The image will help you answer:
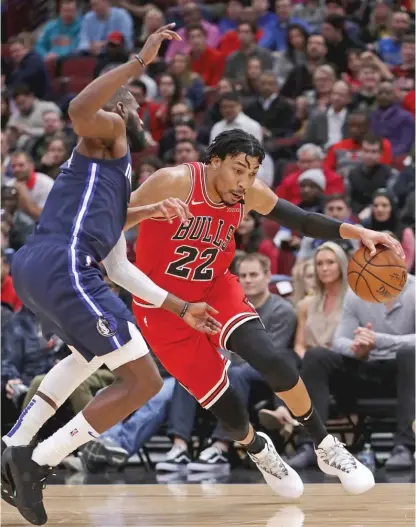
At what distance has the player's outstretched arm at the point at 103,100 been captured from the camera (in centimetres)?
421

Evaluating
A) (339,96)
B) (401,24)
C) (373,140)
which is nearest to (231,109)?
(339,96)

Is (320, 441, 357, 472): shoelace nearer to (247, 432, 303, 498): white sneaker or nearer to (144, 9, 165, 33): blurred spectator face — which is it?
(247, 432, 303, 498): white sneaker

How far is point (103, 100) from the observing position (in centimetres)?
422

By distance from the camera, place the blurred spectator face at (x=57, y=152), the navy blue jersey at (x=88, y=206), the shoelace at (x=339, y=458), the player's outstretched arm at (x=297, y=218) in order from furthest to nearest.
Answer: the blurred spectator face at (x=57, y=152), the player's outstretched arm at (x=297, y=218), the shoelace at (x=339, y=458), the navy blue jersey at (x=88, y=206)

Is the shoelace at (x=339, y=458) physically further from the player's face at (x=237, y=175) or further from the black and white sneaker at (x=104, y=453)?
the black and white sneaker at (x=104, y=453)

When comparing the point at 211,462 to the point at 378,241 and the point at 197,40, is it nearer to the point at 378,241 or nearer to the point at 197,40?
the point at 378,241

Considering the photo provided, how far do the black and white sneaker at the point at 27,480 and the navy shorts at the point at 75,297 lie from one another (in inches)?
18.9

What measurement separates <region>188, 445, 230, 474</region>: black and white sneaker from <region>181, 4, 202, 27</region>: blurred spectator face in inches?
Result: 309

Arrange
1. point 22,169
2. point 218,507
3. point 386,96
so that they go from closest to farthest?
point 218,507, point 22,169, point 386,96

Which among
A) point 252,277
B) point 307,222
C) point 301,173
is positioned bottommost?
point 301,173

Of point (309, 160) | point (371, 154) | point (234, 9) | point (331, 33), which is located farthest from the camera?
point (234, 9)

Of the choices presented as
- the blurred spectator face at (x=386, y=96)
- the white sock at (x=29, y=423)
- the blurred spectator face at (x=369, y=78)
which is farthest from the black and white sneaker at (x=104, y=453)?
the blurred spectator face at (x=369, y=78)

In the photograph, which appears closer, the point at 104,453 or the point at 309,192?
the point at 104,453

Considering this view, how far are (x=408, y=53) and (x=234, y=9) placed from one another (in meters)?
3.13
